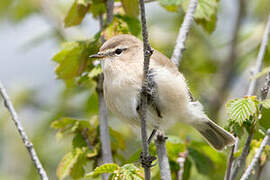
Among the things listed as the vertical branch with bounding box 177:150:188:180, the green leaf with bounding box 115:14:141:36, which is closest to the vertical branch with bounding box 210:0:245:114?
the vertical branch with bounding box 177:150:188:180

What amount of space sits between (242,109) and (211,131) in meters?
1.03

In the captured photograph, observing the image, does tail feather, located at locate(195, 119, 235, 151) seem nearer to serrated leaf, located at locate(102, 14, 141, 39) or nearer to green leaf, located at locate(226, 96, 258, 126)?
green leaf, located at locate(226, 96, 258, 126)

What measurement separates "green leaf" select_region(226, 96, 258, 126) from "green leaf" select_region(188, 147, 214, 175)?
29.1 inches

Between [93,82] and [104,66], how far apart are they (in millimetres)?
386

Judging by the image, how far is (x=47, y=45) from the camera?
4.85 meters

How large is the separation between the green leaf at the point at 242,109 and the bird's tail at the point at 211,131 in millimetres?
716

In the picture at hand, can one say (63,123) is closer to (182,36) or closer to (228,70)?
(182,36)

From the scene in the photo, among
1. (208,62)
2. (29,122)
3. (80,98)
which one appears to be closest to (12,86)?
(29,122)

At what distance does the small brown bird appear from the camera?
8.23 ft

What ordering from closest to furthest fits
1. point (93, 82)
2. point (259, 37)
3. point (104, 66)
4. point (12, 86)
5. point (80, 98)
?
point (104, 66) → point (93, 82) → point (259, 37) → point (80, 98) → point (12, 86)

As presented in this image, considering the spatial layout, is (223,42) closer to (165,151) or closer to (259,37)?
(259,37)

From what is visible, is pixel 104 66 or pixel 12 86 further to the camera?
pixel 12 86

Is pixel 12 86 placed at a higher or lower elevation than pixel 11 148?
higher

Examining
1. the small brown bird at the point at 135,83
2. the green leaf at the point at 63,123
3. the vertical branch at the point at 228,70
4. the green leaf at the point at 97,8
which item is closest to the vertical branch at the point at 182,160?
the small brown bird at the point at 135,83
